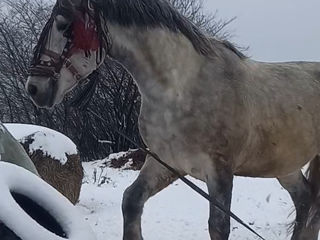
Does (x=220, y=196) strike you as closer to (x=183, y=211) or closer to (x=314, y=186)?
(x=314, y=186)

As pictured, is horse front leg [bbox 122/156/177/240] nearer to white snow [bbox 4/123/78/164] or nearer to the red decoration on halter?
the red decoration on halter

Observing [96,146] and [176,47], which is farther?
[96,146]

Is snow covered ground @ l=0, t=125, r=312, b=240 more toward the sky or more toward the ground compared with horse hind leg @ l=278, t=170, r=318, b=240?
more toward the ground

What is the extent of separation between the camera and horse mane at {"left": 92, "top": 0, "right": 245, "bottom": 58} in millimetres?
4004

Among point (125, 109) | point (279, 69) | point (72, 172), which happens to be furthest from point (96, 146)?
point (279, 69)

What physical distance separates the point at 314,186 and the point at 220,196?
1.74 m

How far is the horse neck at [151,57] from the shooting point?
4.08 meters

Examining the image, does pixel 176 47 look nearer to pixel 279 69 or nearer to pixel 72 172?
pixel 279 69

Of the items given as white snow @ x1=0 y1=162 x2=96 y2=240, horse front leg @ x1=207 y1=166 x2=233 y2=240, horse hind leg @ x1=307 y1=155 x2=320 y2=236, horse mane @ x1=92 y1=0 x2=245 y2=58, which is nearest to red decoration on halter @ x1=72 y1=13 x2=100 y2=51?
horse mane @ x1=92 y1=0 x2=245 y2=58

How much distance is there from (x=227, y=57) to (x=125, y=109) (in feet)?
44.3

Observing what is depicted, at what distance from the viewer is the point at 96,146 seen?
60.3 ft

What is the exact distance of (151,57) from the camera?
13.6 ft

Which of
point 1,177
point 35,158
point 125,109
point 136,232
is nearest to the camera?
point 1,177

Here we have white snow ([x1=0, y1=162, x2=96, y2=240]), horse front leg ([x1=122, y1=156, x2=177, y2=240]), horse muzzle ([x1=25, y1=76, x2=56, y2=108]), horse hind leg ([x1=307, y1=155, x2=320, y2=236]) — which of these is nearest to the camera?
white snow ([x1=0, y1=162, x2=96, y2=240])
